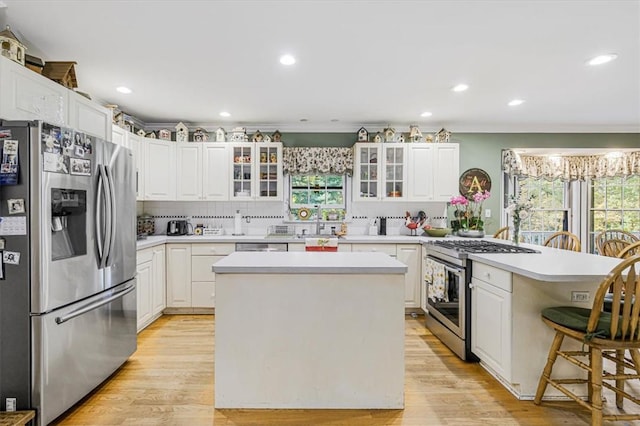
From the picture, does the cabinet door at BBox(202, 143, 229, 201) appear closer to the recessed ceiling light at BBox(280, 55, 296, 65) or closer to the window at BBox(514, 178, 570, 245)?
the recessed ceiling light at BBox(280, 55, 296, 65)

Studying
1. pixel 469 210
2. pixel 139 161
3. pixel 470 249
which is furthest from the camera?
pixel 469 210

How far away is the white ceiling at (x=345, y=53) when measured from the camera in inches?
80.5

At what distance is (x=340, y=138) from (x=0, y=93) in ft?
11.7

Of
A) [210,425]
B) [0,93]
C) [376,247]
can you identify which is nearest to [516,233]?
[376,247]

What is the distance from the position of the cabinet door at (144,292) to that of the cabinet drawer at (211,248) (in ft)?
1.77

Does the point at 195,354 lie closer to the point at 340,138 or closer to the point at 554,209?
the point at 340,138

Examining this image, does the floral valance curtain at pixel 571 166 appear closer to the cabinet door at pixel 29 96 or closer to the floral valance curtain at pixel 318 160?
the floral valance curtain at pixel 318 160

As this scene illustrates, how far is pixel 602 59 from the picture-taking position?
267cm

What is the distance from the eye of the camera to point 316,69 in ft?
9.43

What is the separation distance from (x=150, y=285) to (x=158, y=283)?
0.20m

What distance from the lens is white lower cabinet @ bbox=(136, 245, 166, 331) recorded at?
3.51 meters

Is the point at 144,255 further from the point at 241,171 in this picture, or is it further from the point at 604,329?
the point at 604,329

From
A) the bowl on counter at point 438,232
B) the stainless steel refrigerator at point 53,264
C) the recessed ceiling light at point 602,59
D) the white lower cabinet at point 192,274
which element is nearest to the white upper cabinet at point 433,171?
the bowl on counter at point 438,232

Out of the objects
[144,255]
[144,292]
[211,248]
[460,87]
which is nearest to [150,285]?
[144,292]
